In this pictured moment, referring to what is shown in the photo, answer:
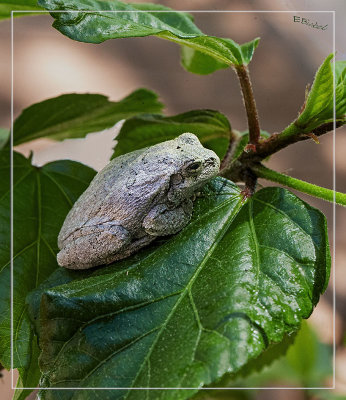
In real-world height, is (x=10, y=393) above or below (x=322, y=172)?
below

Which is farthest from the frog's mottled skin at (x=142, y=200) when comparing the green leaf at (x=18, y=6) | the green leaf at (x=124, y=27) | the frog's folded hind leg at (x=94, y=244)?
the green leaf at (x=18, y=6)

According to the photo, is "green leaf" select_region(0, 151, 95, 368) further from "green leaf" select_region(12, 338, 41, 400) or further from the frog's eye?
the frog's eye

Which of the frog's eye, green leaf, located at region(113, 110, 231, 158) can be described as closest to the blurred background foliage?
green leaf, located at region(113, 110, 231, 158)

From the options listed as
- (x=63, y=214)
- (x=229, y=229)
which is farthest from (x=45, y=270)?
(x=229, y=229)

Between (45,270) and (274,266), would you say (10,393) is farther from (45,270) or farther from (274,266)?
(274,266)

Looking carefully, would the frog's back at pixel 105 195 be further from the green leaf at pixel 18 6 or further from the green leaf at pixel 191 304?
the green leaf at pixel 18 6

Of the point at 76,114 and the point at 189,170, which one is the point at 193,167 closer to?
the point at 189,170
